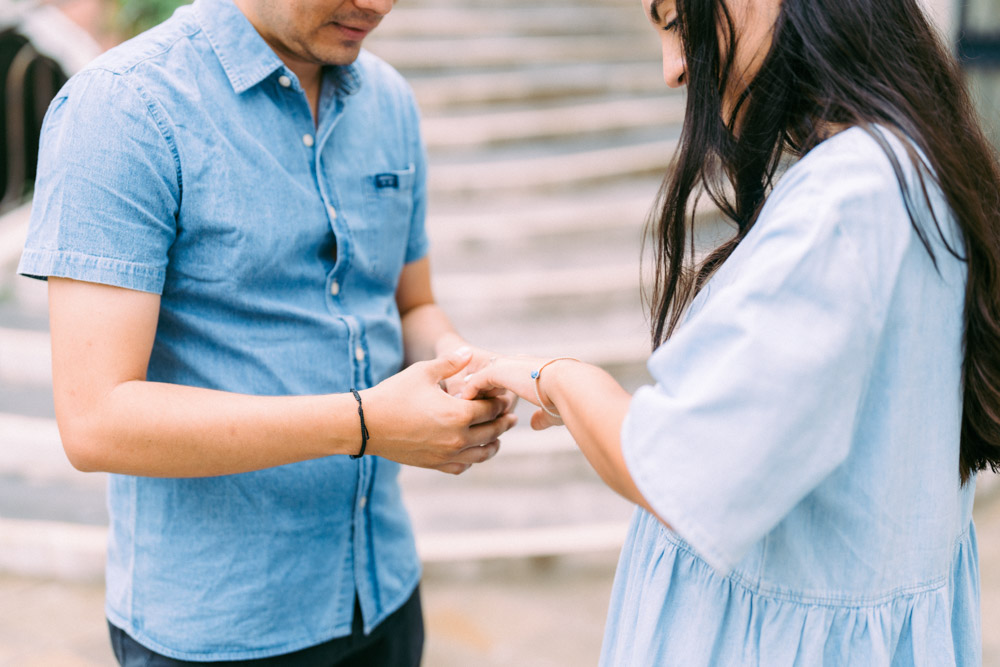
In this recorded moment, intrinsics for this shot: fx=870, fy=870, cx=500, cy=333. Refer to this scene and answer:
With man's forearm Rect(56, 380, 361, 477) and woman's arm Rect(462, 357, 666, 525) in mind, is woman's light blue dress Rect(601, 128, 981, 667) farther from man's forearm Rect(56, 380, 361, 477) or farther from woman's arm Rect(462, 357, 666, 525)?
man's forearm Rect(56, 380, 361, 477)

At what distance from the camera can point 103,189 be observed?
1227 millimetres

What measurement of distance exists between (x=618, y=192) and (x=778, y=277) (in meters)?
4.24

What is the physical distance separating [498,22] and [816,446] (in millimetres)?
6072

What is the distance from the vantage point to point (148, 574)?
144cm

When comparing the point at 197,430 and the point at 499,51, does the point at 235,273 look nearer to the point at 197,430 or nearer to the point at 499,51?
the point at 197,430

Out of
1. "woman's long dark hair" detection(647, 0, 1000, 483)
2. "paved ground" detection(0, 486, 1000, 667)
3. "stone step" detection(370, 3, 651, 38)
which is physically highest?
"woman's long dark hair" detection(647, 0, 1000, 483)

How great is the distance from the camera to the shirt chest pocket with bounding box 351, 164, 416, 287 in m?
1.58

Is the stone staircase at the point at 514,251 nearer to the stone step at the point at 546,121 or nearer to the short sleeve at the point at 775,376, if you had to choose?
the stone step at the point at 546,121

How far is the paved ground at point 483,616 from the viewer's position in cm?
296

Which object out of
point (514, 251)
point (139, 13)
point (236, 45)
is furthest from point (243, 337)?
point (139, 13)

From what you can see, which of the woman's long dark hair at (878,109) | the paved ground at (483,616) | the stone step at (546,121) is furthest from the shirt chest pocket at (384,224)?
the stone step at (546,121)

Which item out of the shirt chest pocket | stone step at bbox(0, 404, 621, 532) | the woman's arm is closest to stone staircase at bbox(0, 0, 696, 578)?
stone step at bbox(0, 404, 621, 532)

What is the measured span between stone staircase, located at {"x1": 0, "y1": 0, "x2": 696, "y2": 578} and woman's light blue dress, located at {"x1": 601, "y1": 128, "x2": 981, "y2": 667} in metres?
1.54

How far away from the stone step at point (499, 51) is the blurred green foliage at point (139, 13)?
154 cm
